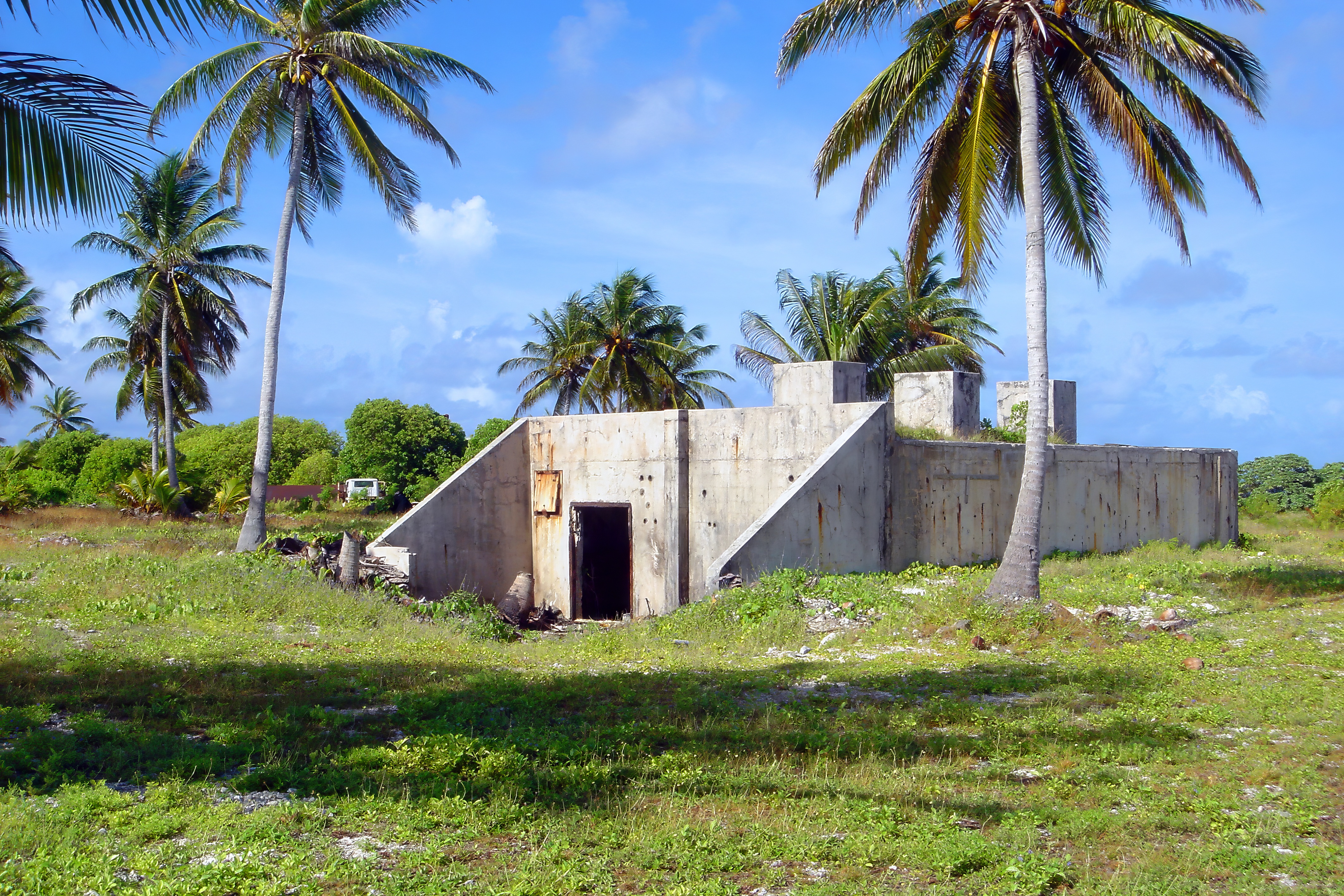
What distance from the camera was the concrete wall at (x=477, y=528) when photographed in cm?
1688

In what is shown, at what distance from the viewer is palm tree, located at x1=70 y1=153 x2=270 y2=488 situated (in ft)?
97.6

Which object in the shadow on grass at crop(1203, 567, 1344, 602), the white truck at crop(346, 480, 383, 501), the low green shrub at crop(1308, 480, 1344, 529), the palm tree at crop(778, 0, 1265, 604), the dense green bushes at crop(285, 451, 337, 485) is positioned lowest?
the shadow on grass at crop(1203, 567, 1344, 602)

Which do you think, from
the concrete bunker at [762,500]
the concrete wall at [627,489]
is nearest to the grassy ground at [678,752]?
the concrete bunker at [762,500]

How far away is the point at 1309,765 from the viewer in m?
6.21

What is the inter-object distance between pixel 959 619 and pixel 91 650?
8.57m

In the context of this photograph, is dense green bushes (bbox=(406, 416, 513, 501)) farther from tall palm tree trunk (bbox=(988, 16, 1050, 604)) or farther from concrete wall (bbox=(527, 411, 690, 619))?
tall palm tree trunk (bbox=(988, 16, 1050, 604))

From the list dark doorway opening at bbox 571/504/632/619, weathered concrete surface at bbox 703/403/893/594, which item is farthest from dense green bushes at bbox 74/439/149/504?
weathered concrete surface at bbox 703/403/893/594

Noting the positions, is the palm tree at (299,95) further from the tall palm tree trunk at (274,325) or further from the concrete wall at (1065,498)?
the concrete wall at (1065,498)

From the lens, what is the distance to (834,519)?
13.9m

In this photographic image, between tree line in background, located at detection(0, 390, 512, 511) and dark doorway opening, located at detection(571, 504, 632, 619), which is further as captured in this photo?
tree line in background, located at detection(0, 390, 512, 511)

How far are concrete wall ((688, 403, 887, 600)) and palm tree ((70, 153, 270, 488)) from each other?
66.3ft

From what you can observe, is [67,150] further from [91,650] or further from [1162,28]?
[1162,28]

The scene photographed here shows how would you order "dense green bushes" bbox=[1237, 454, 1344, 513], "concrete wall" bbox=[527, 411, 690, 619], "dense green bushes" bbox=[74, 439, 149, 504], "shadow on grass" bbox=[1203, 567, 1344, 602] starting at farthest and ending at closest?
"dense green bushes" bbox=[74, 439, 149, 504], "dense green bushes" bbox=[1237, 454, 1344, 513], "concrete wall" bbox=[527, 411, 690, 619], "shadow on grass" bbox=[1203, 567, 1344, 602]

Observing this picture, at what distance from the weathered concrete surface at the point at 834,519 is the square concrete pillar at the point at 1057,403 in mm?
5739
